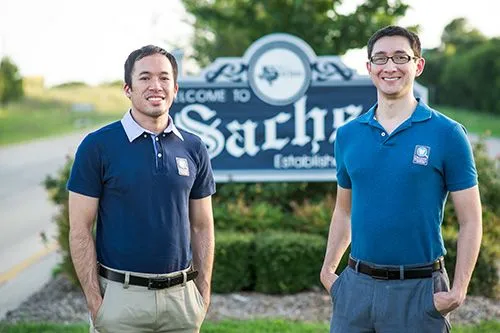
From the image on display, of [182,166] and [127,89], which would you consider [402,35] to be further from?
[127,89]

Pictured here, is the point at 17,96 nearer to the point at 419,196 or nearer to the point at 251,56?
the point at 251,56

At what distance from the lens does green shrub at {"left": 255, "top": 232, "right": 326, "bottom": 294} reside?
8500 mm

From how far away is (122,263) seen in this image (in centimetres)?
423

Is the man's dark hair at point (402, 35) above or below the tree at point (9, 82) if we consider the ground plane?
above

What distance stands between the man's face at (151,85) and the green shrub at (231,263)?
4336 millimetres

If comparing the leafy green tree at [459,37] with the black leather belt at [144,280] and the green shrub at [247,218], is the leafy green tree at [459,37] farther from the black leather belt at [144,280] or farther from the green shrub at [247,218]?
the black leather belt at [144,280]

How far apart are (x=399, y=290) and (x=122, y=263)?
3.99 ft

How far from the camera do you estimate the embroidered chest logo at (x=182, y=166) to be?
14.0ft

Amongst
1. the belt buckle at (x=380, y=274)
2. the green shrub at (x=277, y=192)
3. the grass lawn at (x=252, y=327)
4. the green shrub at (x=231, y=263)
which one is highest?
the belt buckle at (x=380, y=274)

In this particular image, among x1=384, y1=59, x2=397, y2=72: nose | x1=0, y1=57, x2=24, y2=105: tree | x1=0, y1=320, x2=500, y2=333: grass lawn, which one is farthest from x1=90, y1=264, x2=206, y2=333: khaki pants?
x1=0, y1=57, x2=24, y2=105: tree

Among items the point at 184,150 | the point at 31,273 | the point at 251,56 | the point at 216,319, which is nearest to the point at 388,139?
the point at 184,150

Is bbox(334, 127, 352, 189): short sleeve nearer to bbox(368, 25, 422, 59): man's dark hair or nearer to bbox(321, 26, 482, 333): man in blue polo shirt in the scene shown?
bbox(321, 26, 482, 333): man in blue polo shirt

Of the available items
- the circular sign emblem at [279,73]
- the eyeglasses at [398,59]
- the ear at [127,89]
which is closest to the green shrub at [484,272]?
the circular sign emblem at [279,73]

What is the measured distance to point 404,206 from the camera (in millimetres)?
4059
